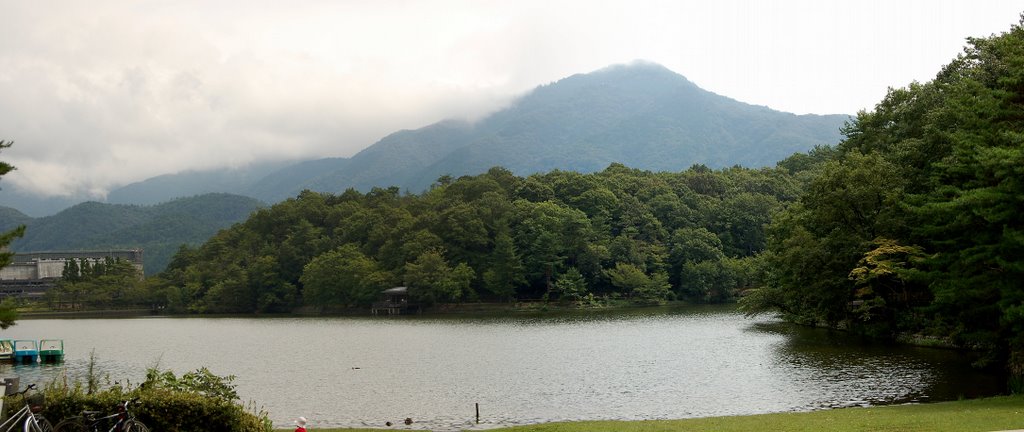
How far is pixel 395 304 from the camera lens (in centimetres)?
9256

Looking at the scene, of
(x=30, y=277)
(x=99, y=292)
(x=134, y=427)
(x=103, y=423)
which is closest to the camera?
(x=134, y=427)

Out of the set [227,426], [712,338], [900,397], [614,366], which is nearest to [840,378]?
[900,397]

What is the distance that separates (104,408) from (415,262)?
266 feet

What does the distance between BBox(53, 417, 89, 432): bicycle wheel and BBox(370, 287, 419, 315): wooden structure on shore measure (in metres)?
77.5

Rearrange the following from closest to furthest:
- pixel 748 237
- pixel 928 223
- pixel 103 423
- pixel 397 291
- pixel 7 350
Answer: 1. pixel 103 423
2. pixel 928 223
3. pixel 7 350
4. pixel 397 291
5. pixel 748 237

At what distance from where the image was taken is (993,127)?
2250cm

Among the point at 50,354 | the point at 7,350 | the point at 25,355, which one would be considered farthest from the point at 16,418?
the point at 7,350

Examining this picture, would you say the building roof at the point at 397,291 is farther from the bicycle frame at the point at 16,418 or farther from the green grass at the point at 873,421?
the bicycle frame at the point at 16,418

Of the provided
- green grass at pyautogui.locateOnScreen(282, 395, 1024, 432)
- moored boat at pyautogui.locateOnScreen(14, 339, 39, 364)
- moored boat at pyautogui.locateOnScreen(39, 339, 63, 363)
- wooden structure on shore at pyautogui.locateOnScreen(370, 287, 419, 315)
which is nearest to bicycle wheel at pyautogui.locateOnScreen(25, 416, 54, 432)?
green grass at pyautogui.locateOnScreen(282, 395, 1024, 432)

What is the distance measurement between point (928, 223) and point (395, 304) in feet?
229

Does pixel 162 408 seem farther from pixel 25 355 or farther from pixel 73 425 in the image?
pixel 25 355

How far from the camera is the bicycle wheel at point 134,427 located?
12.9 metres

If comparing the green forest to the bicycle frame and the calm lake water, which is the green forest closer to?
the calm lake water

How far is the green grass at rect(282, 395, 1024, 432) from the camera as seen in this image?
595 inches
